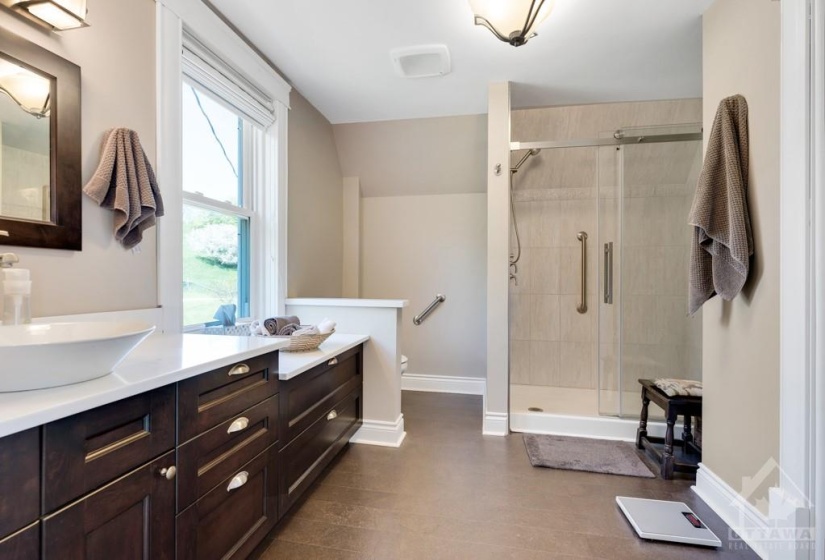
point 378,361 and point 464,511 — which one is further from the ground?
point 378,361

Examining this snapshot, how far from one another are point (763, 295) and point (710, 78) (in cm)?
114

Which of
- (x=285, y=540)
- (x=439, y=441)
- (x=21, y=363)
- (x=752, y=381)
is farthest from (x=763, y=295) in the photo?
(x=21, y=363)

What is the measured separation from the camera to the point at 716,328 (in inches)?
71.0

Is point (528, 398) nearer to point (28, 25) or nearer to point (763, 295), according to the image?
point (763, 295)

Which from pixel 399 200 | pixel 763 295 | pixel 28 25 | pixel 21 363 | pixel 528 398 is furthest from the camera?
pixel 399 200

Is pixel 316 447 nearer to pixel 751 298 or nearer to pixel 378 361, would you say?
pixel 378 361

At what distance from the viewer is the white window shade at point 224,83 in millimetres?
1759

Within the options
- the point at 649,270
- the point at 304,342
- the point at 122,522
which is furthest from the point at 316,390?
the point at 649,270

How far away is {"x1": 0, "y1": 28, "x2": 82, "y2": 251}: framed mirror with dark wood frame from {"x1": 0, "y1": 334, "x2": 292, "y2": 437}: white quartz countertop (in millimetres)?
474

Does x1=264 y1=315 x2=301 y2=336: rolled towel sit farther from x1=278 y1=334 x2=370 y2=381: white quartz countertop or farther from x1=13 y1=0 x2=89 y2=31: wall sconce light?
x1=13 y1=0 x2=89 y2=31: wall sconce light

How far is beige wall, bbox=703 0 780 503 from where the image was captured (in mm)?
1432

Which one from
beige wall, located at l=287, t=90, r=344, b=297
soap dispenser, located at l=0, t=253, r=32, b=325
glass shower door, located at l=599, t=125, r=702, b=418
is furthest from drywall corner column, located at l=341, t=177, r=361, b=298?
soap dispenser, located at l=0, t=253, r=32, b=325

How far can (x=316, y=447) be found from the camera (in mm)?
1801

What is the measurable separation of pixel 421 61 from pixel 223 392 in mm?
2188
